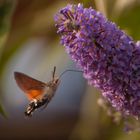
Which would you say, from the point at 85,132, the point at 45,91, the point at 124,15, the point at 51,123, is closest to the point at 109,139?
the point at 85,132

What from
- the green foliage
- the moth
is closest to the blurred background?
the green foliage

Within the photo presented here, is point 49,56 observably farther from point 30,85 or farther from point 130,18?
point 30,85

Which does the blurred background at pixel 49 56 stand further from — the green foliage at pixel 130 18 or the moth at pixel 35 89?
the moth at pixel 35 89

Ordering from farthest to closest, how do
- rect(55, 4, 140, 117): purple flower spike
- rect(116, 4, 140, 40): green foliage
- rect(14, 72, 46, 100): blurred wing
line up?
rect(116, 4, 140, 40): green foliage → rect(14, 72, 46, 100): blurred wing → rect(55, 4, 140, 117): purple flower spike

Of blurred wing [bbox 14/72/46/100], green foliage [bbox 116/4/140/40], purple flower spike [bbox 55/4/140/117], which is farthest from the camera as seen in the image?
green foliage [bbox 116/4/140/40]

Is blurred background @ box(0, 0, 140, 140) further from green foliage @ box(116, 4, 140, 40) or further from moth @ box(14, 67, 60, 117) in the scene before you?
moth @ box(14, 67, 60, 117)

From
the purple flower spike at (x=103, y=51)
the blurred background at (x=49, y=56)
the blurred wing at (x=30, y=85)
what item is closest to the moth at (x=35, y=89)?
the blurred wing at (x=30, y=85)

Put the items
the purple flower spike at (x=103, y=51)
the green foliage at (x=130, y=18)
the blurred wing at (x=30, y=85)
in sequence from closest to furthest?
the purple flower spike at (x=103, y=51)
the blurred wing at (x=30, y=85)
the green foliage at (x=130, y=18)

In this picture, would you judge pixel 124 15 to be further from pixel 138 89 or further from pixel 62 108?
pixel 62 108

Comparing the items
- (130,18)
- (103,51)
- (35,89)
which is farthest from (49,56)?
(103,51)
